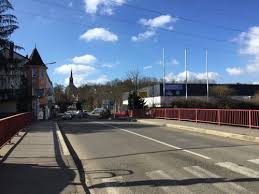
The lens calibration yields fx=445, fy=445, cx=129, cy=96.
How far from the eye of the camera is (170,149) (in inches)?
629

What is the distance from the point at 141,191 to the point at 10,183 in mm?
2859

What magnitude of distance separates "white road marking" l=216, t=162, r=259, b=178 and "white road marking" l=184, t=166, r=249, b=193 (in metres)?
0.72

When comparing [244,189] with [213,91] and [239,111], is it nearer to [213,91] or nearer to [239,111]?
[239,111]

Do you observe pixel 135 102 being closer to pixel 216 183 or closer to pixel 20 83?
pixel 20 83

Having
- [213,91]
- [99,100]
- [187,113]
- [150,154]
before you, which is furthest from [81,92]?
[150,154]

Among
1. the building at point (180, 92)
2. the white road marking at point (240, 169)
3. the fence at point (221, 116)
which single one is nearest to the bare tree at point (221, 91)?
the building at point (180, 92)

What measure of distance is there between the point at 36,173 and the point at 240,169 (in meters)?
4.96

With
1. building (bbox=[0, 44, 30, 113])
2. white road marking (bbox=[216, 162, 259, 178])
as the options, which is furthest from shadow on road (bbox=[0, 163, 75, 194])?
building (bbox=[0, 44, 30, 113])

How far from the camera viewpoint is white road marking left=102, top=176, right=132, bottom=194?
28.2 feet

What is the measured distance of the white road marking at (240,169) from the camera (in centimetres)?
1009

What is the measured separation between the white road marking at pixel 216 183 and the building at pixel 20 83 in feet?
112

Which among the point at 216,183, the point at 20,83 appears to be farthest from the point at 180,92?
the point at 216,183

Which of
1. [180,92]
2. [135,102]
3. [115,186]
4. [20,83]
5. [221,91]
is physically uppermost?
[20,83]

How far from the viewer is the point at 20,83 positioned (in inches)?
2670
